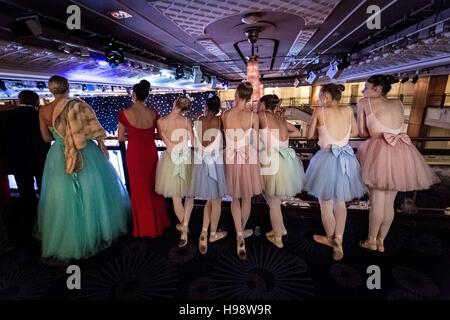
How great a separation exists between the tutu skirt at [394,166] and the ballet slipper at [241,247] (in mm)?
1290

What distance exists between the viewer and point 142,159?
2.38 meters

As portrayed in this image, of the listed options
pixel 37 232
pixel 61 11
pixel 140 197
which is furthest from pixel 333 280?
pixel 61 11

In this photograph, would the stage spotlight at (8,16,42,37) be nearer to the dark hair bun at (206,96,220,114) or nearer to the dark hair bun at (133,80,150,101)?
the dark hair bun at (133,80,150,101)

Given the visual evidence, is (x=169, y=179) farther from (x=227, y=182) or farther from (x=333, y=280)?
(x=333, y=280)

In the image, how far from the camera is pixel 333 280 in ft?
6.52

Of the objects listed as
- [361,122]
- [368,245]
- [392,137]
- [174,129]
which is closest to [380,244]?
[368,245]

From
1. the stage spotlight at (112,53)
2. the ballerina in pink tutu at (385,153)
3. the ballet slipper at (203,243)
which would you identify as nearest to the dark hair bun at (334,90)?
the ballerina in pink tutu at (385,153)

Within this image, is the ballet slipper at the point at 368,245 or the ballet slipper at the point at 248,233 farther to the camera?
the ballet slipper at the point at 248,233

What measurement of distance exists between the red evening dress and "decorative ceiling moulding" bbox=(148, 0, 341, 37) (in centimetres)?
139

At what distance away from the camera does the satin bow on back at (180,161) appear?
2.31 metres

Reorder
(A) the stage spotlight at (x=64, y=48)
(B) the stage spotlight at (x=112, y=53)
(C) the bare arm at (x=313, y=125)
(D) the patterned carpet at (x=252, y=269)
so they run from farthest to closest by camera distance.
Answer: (B) the stage spotlight at (x=112, y=53), (A) the stage spotlight at (x=64, y=48), (C) the bare arm at (x=313, y=125), (D) the patterned carpet at (x=252, y=269)

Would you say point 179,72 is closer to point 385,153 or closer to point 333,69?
point 333,69

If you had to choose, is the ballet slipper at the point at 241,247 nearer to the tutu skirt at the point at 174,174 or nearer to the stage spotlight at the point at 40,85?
the tutu skirt at the point at 174,174
